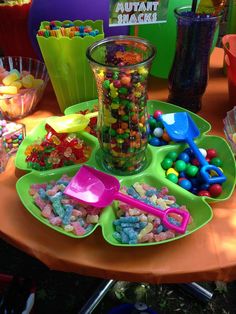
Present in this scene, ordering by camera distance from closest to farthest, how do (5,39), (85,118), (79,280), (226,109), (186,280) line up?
(186,280)
(85,118)
(226,109)
(5,39)
(79,280)

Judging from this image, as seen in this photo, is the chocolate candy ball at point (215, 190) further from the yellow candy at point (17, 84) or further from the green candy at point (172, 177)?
the yellow candy at point (17, 84)

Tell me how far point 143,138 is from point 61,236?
0.73 feet

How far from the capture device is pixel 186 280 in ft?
1.81

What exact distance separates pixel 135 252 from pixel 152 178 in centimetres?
15

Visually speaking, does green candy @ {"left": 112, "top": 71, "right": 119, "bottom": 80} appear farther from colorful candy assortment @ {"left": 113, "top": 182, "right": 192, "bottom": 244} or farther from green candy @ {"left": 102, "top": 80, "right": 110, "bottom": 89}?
colorful candy assortment @ {"left": 113, "top": 182, "right": 192, "bottom": 244}

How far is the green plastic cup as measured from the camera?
77cm

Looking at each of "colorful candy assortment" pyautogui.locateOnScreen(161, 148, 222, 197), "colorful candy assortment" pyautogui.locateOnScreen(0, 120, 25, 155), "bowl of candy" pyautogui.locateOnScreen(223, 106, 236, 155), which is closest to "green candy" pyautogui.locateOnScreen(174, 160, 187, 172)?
"colorful candy assortment" pyautogui.locateOnScreen(161, 148, 222, 197)

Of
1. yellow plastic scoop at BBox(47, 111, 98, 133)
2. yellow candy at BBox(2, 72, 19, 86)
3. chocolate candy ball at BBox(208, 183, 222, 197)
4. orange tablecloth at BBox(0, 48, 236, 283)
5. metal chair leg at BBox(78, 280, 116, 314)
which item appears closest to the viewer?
orange tablecloth at BBox(0, 48, 236, 283)

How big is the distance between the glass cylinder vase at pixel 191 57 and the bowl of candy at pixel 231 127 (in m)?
0.08

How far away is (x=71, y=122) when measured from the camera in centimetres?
78

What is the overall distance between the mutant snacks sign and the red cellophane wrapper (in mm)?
285

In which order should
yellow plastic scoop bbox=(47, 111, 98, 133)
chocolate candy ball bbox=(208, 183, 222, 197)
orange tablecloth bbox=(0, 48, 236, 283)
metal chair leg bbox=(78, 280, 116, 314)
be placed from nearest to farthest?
orange tablecloth bbox=(0, 48, 236, 283) → chocolate candy ball bbox=(208, 183, 222, 197) → yellow plastic scoop bbox=(47, 111, 98, 133) → metal chair leg bbox=(78, 280, 116, 314)

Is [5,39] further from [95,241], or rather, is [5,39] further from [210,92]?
[95,241]

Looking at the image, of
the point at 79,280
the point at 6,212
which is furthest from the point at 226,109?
the point at 79,280
